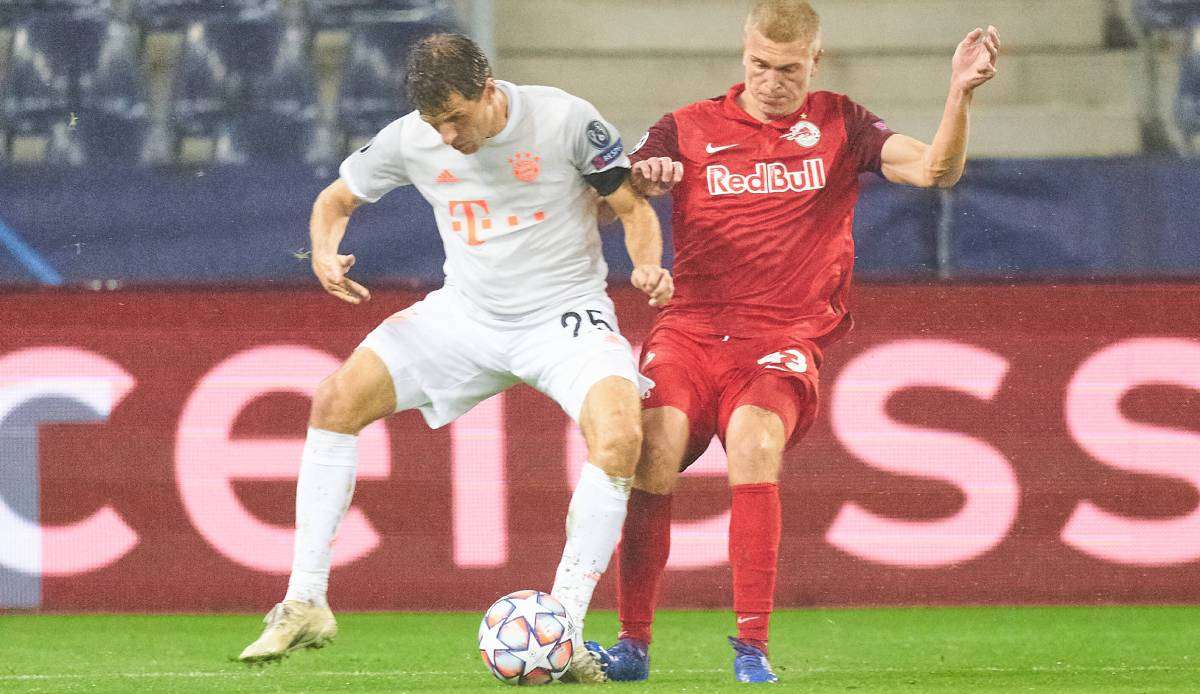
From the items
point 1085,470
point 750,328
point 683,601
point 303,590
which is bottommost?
point 683,601

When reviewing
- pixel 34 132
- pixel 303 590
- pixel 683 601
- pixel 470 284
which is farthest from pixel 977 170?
pixel 34 132

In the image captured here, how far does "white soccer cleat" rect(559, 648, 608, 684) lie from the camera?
4543 millimetres

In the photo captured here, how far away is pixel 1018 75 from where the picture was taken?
362 inches

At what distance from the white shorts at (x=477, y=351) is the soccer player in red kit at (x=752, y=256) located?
18cm

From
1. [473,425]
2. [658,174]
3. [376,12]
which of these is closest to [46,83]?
[376,12]

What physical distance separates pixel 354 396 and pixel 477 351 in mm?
345

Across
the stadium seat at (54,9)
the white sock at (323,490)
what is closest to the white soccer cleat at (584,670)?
the white sock at (323,490)

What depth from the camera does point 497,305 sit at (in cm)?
498

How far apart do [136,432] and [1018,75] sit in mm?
4627

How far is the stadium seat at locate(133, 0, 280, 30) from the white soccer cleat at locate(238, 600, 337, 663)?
14.6 feet

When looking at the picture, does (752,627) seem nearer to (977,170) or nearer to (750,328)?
(750,328)

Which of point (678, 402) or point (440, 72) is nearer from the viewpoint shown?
point (440, 72)

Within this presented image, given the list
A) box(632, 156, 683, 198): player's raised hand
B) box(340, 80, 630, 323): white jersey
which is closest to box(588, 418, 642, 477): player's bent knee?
box(340, 80, 630, 323): white jersey

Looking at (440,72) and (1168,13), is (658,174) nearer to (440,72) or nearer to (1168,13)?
(440,72)
